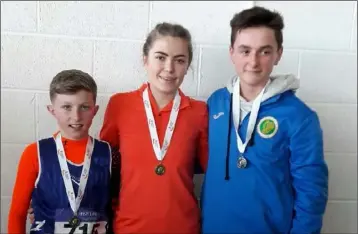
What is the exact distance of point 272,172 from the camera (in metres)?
1.52

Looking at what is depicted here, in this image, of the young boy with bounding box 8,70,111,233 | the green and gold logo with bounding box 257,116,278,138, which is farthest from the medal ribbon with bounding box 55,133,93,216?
the green and gold logo with bounding box 257,116,278,138

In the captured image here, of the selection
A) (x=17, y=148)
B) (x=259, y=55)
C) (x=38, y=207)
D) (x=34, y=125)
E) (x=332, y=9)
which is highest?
(x=332, y=9)

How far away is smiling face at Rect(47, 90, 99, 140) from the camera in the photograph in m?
1.47

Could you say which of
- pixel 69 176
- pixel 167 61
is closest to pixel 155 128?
pixel 167 61

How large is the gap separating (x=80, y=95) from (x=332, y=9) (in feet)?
4.25

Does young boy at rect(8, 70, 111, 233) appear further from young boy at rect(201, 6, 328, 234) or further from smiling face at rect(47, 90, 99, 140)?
young boy at rect(201, 6, 328, 234)

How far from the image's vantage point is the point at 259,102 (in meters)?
1.54

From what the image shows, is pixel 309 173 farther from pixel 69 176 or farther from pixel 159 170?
pixel 69 176

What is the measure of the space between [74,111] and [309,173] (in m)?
0.90

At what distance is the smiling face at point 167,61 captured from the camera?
156 centimetres

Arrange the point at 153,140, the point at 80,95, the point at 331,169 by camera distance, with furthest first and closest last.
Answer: the point at 331,169 → the point at 153,140 → the point at 80,95

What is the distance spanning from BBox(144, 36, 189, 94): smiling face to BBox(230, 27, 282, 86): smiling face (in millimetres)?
220

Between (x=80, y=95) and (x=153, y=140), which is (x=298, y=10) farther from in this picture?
(x=80, y=95)

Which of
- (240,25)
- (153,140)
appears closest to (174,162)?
(153,140)
